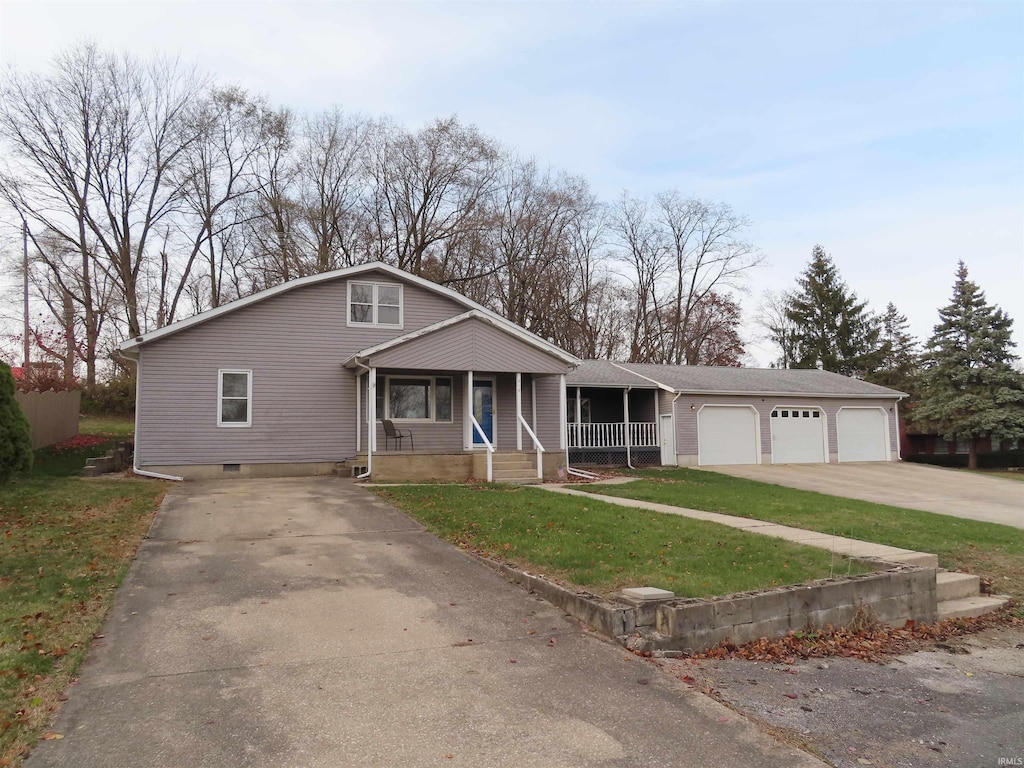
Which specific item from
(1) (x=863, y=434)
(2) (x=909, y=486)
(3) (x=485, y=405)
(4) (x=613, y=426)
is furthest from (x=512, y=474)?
(1) (x=863, y=434)

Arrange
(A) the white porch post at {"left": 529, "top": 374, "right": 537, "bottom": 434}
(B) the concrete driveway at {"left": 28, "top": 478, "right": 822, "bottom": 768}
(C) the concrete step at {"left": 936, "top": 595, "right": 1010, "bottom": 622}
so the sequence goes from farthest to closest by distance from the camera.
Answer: (A) the white porch post at {"left": 529, "top": 374, "right": 537, "bottom": 434}, (C) the concrete step at {"left": 936, "top": 595, "right": 1010, "bottom": 622}, (B) the concrete driveway at {"left": 28, "top": 478, "right": 822, "bottom": 768}

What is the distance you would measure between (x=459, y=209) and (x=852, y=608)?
92.4 ft

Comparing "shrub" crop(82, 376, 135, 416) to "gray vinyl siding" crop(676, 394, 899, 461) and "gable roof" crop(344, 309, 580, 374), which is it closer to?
"gable roof" crop(344, 309, 580, 374)

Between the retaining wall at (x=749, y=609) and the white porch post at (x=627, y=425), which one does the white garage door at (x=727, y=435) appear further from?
the retaining wall at (x=749, y=609)

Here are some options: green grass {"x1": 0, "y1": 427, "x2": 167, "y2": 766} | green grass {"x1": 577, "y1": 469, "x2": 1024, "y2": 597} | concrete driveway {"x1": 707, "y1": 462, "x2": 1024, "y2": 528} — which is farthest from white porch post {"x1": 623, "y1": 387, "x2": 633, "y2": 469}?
green grass {"x1": 0, "y1": 427, "x2": 167, "y2": 766}

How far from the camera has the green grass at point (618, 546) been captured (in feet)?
21.4

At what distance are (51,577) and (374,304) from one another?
38.7 feet

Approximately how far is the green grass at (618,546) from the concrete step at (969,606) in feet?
3.16

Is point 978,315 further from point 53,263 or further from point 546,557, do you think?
point 53,263

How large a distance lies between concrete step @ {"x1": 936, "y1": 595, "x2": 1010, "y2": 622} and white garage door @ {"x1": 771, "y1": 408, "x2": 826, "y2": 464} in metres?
16.7

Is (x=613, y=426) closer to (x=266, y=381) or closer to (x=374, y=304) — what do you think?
(x=374, y=304)

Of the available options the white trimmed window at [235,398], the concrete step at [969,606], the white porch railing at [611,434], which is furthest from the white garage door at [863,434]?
the white trimmed window at [235,398]

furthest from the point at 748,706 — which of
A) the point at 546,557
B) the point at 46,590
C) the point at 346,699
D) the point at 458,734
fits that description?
the point at 46,590

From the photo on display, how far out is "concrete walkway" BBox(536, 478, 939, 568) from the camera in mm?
7590
